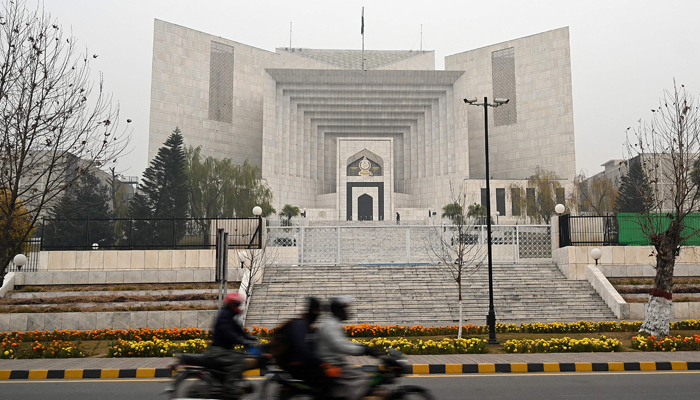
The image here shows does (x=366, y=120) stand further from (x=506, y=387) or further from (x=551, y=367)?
(x=506, y=387)

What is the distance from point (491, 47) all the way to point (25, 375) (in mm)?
64071

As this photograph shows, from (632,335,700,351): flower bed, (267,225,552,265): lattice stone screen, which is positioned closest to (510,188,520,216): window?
(267,225,552,265): lattice stone screen

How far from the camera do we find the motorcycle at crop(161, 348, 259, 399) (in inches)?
259

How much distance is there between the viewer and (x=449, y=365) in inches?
423

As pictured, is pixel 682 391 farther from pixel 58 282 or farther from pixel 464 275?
pixel 58 282

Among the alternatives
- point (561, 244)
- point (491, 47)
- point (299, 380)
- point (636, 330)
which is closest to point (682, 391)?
point (299, 380)

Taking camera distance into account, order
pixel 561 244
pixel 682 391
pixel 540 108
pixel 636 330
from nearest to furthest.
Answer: pixel 682 391
pixel 636 330
pixel 561 244
pixel 540 108

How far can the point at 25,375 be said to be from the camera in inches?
414

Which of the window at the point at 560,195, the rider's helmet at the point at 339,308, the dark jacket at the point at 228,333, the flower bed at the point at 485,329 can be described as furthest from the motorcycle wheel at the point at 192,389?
the window at the point at 560,195

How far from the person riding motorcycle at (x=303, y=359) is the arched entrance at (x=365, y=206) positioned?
5274 cm

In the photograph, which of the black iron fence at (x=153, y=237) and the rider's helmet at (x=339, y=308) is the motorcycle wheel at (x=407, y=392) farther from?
the black iron fence at (x=153, y=237)

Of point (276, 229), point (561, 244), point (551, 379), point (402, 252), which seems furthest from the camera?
point (402, 252)

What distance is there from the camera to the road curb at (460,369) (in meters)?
10.5

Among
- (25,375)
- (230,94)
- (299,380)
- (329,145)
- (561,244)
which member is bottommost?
(25,375)
